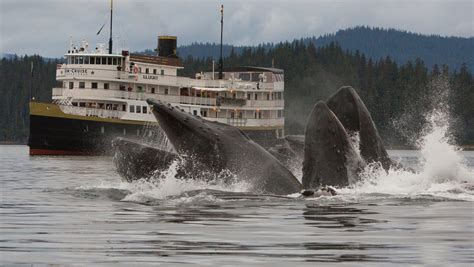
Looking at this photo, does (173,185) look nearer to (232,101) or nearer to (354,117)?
(354,117)

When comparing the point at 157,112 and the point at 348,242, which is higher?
the point at 157,112

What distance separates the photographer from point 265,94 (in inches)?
4722

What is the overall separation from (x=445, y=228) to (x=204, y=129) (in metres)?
7.45

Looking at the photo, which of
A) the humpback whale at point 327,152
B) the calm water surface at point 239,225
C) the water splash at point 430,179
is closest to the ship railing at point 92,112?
the water splash at point 430,179

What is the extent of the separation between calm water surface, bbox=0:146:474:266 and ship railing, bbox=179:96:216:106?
76831 millimetres

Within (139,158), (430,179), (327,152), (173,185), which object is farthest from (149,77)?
(327,152)

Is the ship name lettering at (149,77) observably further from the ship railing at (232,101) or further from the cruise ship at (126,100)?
the ship railing at (232,101)

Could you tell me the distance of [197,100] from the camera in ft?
372

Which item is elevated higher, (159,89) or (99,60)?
(99,60)

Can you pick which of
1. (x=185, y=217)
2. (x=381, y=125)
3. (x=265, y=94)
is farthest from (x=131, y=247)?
(x=381, y=125)

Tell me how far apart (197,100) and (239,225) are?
91138mm

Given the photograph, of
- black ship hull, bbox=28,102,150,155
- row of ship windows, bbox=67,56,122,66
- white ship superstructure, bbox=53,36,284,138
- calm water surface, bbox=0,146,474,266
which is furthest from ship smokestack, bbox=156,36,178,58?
calm water surface, bbox=0,146,474,266

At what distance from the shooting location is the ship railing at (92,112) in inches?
4063

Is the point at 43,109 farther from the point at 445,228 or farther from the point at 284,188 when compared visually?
the point at 445,228
